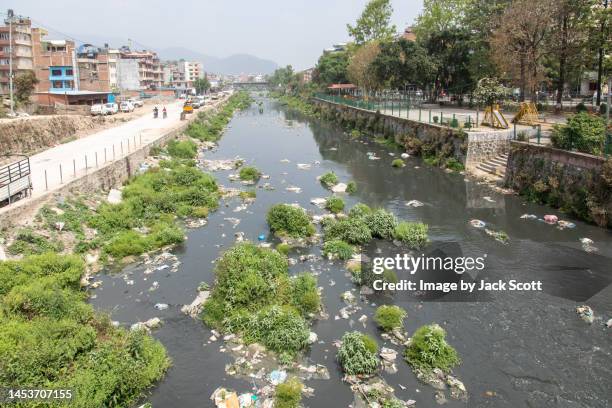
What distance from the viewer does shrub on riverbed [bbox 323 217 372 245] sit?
16641 millimetres

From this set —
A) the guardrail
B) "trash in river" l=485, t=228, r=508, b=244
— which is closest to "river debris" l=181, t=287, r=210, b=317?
the guardrail

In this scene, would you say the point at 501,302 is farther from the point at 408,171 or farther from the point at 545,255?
the point at 408,171

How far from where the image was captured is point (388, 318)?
37.4 feet

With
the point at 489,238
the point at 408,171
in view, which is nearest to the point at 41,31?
the point at 408,171

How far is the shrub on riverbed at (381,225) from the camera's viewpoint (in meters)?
17.2

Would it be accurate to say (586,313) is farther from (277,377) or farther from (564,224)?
(277,377)

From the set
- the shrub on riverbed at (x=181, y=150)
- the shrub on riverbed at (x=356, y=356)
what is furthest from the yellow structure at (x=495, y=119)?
the shrub on riverbed at (x=356, y=356)

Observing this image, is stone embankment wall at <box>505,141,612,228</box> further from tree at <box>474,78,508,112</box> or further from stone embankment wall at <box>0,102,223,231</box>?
stone embankment wall at <box>0,102,223,231</box>

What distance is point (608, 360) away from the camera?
1014 centimetres

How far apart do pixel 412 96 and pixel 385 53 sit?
14182 mm

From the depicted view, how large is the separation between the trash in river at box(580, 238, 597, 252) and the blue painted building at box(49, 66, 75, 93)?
71762 millimetres

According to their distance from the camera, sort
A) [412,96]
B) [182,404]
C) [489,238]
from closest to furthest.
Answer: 1. [182,404]
2. [489,238]
3. [412,96]

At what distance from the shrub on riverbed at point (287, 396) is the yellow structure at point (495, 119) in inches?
961

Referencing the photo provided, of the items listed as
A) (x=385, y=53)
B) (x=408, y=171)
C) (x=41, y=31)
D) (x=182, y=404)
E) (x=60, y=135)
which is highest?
(x=41, y=31)
